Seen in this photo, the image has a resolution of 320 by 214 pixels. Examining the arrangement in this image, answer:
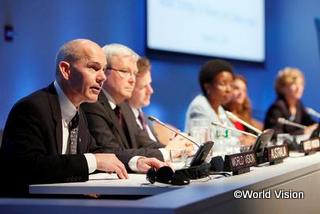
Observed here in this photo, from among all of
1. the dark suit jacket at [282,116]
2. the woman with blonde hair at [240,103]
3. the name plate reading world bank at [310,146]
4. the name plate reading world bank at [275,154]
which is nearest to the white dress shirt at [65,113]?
A: the name plate reading world bank at [275,154]

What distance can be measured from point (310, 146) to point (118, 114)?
923 mm

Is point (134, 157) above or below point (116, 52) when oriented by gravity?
below

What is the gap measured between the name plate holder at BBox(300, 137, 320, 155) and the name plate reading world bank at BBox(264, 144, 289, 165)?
379 mm

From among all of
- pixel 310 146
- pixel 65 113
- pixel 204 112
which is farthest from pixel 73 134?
pixel 204 112

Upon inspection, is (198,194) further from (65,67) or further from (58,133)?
(65,67)

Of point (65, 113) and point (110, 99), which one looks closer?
point (65, 113)

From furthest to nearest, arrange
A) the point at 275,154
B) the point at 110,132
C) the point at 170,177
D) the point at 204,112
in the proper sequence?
Result: the point at 204,112, the point at 110,132, the point at 275,154, the point at 170,177

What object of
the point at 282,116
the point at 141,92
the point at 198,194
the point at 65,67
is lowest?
the point at 282,116

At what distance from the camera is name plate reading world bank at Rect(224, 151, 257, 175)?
2.10 metres

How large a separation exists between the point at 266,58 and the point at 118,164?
5.07 meters

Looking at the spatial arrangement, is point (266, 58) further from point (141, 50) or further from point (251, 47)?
point (141, 50)

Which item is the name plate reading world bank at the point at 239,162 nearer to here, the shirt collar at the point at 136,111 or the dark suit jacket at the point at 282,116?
the shirt collar at the point at 136,111

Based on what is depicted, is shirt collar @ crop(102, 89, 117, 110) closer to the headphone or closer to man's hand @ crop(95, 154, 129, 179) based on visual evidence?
man's hand @ crop(95, 154, 129, 179)

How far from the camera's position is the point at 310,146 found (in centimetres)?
307
